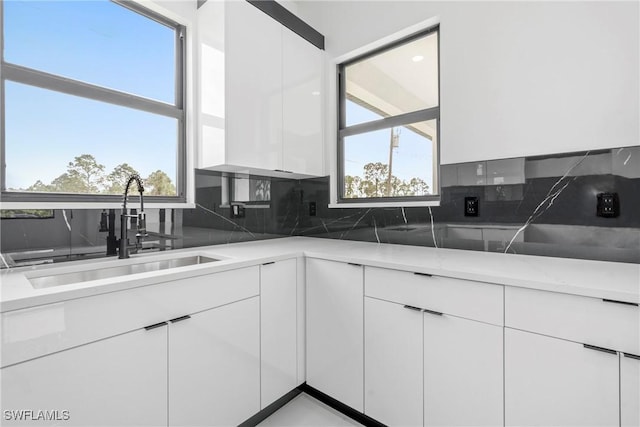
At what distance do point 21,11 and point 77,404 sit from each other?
5.83ft

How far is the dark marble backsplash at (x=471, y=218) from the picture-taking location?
1.31 meters

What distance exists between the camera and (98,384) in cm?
98

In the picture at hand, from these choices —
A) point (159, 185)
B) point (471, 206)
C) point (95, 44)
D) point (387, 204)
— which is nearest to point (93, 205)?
point (159, 185)

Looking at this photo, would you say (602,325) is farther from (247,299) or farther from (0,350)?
(0,350)

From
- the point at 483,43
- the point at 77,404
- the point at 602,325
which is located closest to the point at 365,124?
the point at 483,43

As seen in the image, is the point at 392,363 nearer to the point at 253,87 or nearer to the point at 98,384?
the point at 98,384

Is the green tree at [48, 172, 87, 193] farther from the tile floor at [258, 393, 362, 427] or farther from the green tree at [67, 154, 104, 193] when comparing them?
the tile floor at [258, 393, 362, 427]

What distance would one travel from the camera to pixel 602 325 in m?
0.91

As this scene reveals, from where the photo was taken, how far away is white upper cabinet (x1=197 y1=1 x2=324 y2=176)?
173cm

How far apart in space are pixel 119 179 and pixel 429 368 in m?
1.90

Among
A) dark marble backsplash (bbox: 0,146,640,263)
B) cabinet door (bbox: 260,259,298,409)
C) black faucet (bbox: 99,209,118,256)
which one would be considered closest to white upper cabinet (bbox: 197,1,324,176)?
dark marble backsplash (bbox: 0,146,640,263)

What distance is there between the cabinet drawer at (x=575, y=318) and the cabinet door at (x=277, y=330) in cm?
106

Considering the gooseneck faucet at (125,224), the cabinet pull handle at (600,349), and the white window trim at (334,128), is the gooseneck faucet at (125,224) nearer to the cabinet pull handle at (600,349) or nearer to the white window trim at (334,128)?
the white window trim at (334,128)

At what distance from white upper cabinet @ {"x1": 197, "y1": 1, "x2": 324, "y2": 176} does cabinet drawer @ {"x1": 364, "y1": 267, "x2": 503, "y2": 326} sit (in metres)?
1.05
